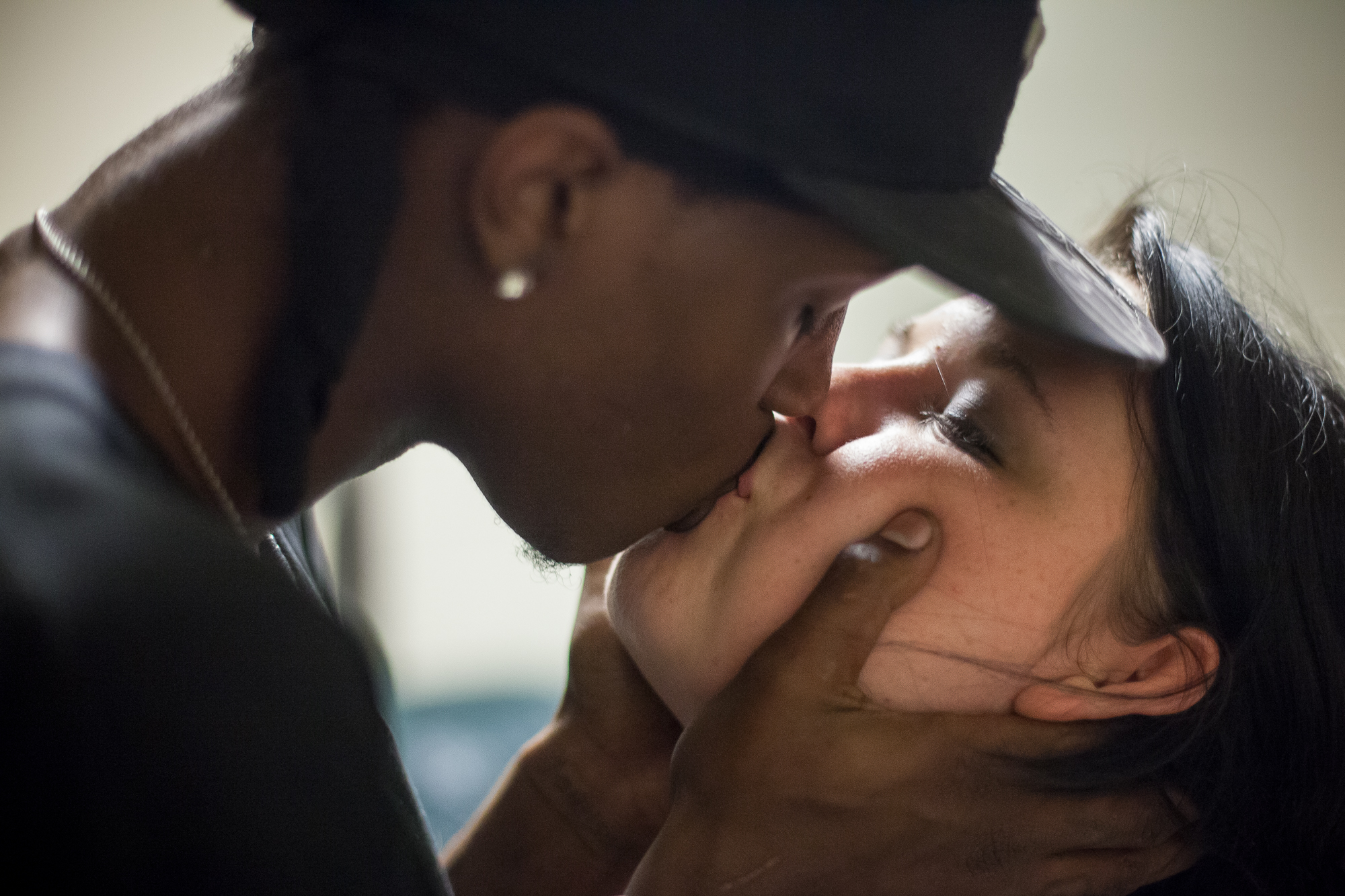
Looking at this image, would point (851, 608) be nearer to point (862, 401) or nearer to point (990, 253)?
point (862, 401)

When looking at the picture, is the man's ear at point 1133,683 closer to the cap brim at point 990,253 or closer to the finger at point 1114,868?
the finger at point 1114,868

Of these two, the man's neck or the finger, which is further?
the finger

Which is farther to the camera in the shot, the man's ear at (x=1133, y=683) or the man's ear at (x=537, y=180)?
the man's ear at (x=1133, y=683)

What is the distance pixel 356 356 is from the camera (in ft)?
2.47

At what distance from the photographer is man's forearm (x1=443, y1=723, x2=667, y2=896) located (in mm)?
1275

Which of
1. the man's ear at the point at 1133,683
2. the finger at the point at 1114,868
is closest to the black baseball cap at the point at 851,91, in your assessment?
the man's ear at the point at 1133,683

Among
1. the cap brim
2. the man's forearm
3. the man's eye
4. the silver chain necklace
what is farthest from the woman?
the silver chain necklace

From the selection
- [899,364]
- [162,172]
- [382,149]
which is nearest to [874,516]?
[899,364]

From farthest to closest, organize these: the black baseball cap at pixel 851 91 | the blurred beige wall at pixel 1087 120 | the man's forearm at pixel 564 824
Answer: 1. the blurred beige wall at pixel 1087 120
2. the man's forearm at pixel 564 824
3. the black baseball cap at pixel 851 91

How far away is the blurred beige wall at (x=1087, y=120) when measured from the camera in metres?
1.81

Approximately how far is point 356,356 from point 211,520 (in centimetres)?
20

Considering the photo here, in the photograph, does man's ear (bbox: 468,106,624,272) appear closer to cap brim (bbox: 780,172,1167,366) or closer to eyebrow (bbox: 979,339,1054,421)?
cap brim (bbox: 780,172,1167,366)

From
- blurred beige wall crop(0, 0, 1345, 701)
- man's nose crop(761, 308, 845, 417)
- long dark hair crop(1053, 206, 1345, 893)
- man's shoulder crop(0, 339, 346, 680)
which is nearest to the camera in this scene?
man's shoulder crop(0, 339, 346, 680)

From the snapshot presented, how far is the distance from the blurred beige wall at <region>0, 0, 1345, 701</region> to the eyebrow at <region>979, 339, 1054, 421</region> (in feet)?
1.80
